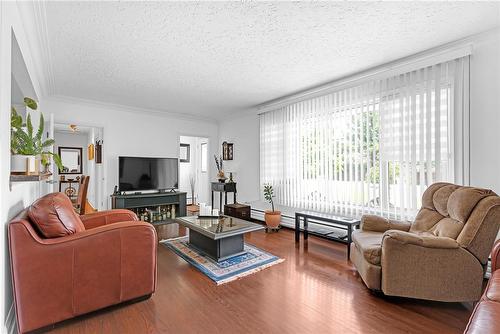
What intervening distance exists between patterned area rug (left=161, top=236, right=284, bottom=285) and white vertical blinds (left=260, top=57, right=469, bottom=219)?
4.63 feet

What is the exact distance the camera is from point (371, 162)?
3320 millimetres

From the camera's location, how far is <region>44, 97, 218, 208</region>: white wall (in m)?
→ 4.50

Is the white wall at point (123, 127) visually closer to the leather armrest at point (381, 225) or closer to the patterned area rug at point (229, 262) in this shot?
the patterned area rug at point (229, 262)

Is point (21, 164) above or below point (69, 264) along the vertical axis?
above

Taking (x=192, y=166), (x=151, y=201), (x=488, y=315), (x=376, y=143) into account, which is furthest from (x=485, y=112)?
(x=192, y=166)

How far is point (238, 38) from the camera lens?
96.9 inches

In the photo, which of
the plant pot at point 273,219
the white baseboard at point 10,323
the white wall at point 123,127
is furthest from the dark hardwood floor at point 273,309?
the white wall at point 123,127

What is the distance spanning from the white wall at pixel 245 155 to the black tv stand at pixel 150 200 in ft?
4.44

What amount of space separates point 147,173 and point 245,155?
216 centimetres

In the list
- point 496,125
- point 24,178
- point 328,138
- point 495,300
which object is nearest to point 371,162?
point 328,138

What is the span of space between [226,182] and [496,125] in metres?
4.37

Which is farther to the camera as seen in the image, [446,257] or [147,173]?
[147,173]

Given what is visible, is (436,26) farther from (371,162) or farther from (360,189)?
(360,189)

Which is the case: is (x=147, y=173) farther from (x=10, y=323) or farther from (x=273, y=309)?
(x=273, y=309)
